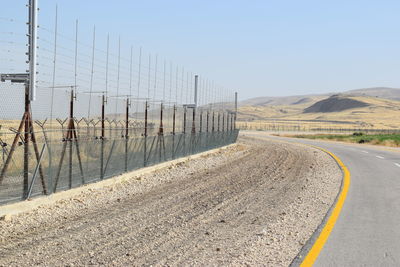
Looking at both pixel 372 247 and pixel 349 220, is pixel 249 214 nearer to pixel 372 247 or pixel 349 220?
pixel 349 220

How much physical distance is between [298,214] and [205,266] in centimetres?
453

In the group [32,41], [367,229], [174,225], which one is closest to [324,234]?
[367,229]

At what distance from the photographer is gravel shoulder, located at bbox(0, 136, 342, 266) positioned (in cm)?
793

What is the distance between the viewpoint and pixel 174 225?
33.8 ft

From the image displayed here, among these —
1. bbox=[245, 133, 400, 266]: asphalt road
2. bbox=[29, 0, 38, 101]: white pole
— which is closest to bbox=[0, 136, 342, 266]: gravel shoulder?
bbox=[245, 133, 400, 266]: asphalt road

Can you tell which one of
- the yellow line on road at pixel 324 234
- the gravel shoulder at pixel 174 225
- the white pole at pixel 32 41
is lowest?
the gravel shoulder at pixel 174 225

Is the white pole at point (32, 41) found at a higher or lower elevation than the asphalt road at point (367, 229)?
higher

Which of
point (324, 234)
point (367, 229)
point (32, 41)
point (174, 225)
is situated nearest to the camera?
point (324, 234)

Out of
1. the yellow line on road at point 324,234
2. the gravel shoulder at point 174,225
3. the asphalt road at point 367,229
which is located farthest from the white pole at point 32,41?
the asphalt road at point 367,229

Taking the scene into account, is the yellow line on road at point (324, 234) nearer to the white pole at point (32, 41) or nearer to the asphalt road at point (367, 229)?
the asphalt road at point (367, 229)

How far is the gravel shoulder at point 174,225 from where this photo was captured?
7.93 metres

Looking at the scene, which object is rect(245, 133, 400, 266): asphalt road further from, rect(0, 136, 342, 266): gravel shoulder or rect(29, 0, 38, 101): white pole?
rect(29, 0, 38, 101): white pole

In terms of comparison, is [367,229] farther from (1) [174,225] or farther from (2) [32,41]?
(2) [32,41]

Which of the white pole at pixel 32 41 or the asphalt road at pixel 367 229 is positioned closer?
the asphalt road at pixel 367 229
